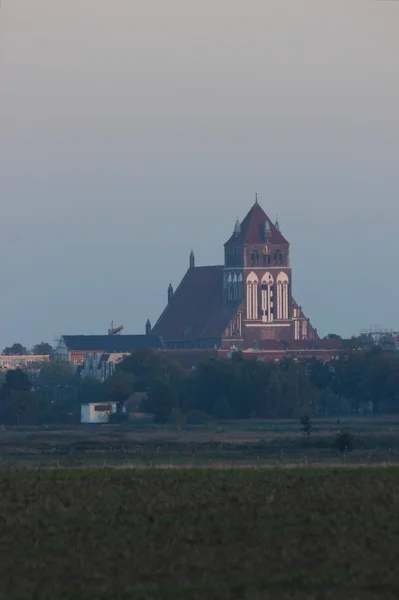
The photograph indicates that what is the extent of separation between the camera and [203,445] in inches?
2975

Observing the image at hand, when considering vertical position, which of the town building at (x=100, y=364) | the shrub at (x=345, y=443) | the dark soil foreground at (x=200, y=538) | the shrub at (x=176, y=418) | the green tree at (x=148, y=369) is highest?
the town building at (x=100, y=364)

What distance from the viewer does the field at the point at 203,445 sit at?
5556 cm

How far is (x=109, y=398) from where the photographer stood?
131375 mm

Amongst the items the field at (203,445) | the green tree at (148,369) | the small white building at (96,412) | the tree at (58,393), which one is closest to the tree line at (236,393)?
the tree at (58,393)

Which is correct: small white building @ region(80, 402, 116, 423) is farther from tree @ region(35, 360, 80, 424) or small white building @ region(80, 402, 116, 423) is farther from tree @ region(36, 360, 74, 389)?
tree @ region(36, 360, 74, 389)

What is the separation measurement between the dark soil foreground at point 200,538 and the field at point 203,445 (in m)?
13.0

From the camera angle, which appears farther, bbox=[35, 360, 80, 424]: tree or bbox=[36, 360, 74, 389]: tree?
bbox=[36, 360, 74, 389]: tree

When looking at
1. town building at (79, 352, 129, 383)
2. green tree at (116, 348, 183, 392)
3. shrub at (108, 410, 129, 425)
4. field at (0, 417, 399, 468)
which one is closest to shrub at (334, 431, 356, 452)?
field at (0, 417, 399, 468)

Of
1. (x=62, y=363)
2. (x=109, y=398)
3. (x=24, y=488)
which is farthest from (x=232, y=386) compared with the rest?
(x=24, y=488)

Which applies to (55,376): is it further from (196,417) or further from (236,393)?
(196,417)

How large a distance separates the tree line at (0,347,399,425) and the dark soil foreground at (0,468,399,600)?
262ft

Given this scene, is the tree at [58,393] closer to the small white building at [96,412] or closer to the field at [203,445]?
the small white building at [96,412]

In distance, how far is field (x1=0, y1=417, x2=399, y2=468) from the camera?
55.6 metres

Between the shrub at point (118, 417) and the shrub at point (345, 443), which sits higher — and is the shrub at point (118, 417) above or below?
above
